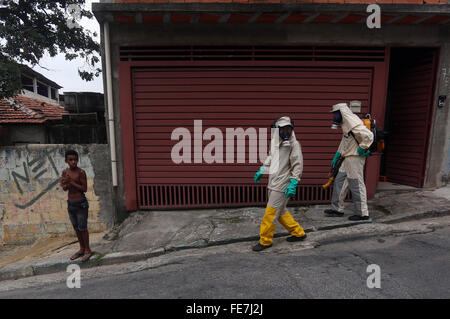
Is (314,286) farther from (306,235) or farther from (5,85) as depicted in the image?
(5,85)

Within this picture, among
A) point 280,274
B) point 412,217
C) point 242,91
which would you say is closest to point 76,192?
point 280,274

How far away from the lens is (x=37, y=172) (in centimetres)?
551

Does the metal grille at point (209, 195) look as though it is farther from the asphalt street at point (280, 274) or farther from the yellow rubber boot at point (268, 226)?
the yellow rubber boot at point (268, 226)

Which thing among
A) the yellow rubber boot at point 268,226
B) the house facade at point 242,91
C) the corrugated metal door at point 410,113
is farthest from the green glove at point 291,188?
the corrugated metal door at point 410,113

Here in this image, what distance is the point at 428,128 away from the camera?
5.56m

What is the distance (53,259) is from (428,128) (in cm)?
771

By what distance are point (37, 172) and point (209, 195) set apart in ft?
12.2

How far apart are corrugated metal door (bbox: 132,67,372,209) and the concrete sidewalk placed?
1.47 feet

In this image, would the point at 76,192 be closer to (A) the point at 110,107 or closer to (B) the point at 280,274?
(A) the point at 110,107

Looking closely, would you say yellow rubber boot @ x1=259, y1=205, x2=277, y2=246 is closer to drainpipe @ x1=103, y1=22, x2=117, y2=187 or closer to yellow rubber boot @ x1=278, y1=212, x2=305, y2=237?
yellow rubber boot @ x1=278, y1=212, x2=305, y2=237

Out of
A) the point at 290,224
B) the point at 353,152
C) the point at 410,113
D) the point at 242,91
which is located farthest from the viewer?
the point at 410,113

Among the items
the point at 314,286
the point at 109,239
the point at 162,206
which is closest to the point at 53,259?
the point at 109,239

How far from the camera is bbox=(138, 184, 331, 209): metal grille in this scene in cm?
554

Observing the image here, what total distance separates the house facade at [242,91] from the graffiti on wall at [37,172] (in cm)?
139
